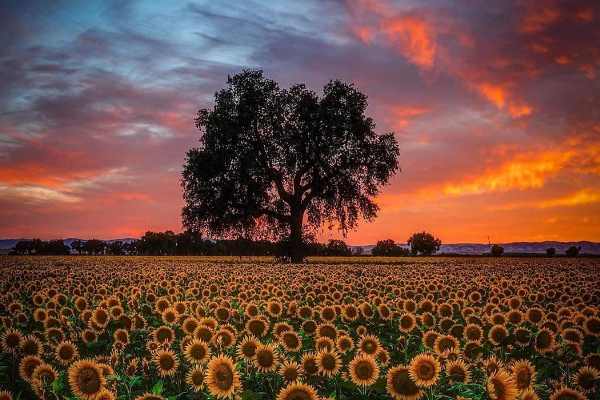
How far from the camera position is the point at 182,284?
13484 millimetres

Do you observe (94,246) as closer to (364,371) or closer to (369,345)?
(369,345)

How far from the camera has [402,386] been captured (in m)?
4.23

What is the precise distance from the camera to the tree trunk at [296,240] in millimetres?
37500

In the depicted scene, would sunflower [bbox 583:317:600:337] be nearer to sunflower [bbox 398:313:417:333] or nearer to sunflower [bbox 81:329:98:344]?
sunflower [bbox 398:313:417:333]

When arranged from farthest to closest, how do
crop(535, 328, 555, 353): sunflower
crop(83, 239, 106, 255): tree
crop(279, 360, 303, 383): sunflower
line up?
crop(83, 239, 106, 255): tree, crop(535, 328, 555, 353): sunflower, crop(279, 360, 303, 383): sunflower

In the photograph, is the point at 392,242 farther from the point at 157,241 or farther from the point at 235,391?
the point at 235,391

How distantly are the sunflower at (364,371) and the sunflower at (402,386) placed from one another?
0.16 m

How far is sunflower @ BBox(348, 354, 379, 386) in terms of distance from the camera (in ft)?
14.4

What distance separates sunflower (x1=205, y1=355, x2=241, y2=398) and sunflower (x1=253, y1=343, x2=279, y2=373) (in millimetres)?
621

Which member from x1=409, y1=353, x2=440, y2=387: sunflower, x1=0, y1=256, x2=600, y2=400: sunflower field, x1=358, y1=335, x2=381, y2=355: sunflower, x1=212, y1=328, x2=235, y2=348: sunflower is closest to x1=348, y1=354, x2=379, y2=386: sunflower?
x1=0, y1=256, x2=600, y2=400: sunflower field

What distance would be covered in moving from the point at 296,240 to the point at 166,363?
3312 centimetres

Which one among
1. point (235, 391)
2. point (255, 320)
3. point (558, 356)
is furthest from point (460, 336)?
point (235, 391)

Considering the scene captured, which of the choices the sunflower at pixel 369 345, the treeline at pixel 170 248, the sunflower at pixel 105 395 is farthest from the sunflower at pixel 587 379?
the treeline at pixel 170 248

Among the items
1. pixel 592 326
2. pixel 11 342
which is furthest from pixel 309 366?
pixel 592 326
